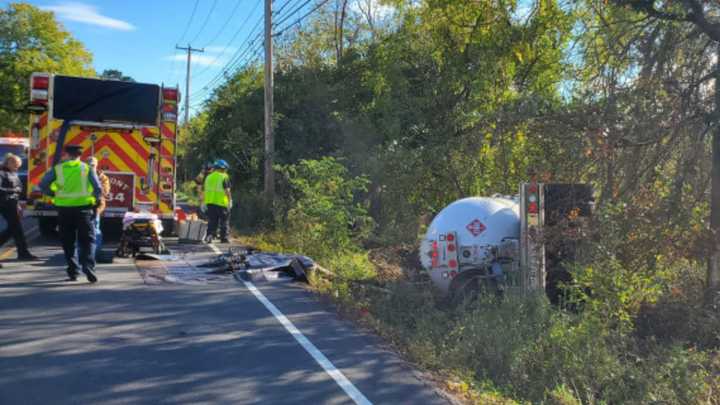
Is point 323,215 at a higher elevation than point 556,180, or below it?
below

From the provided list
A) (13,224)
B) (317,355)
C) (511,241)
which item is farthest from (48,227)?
(317,355)

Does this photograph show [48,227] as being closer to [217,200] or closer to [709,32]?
[217,200]

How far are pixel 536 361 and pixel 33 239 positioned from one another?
11539mm

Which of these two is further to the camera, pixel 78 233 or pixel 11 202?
pixel 11 202

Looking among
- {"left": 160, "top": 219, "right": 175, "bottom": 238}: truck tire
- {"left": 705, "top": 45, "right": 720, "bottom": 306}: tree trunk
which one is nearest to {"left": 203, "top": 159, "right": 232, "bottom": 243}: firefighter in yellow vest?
{"left": 160, "top": 219, "right": 175, "bottom": 238}: truck tire

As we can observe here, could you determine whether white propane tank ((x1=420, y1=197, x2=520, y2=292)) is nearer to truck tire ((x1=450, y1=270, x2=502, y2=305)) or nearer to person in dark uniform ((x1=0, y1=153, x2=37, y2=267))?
truck tire ((x1=450, y1=270, x2=502, y2=305))

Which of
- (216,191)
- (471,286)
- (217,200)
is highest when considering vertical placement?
(216,191)

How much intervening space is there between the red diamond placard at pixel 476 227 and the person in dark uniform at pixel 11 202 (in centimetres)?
715

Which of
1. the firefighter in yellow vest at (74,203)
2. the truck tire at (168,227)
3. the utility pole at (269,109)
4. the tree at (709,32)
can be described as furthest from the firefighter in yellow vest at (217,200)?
the tree at (709,32)

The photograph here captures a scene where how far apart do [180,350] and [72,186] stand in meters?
3.95

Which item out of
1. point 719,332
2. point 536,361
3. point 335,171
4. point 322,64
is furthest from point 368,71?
point 536,361

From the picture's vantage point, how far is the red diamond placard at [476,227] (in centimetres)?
980

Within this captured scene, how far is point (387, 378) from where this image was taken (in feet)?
19.3

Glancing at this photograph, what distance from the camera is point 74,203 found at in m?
9.28
